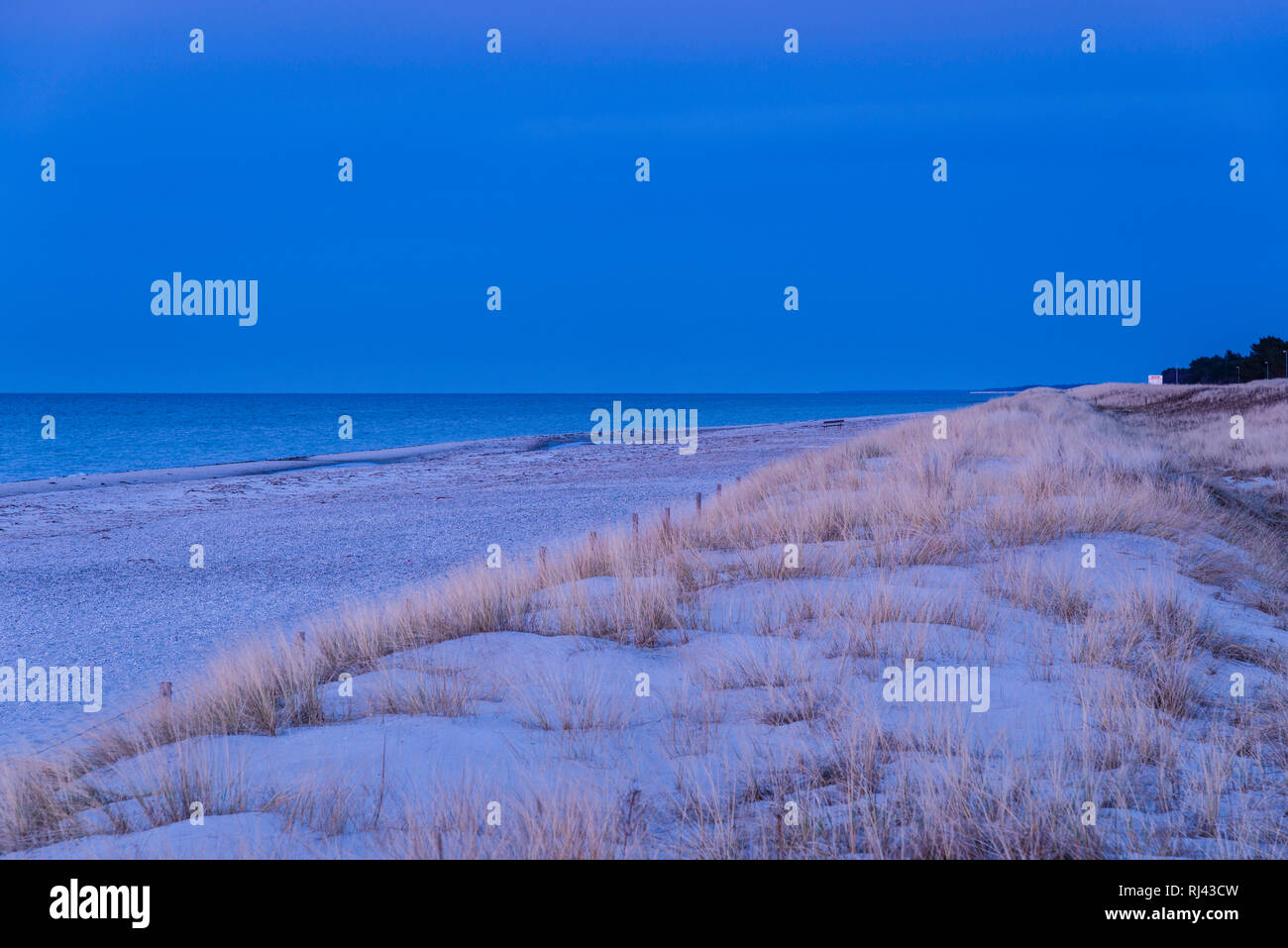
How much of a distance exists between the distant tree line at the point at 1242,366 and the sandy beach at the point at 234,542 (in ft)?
195

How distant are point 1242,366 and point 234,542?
8462cm

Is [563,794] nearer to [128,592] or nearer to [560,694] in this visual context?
[560,694]

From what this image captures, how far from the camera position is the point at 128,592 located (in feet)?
37.4

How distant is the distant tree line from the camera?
68.4 metres

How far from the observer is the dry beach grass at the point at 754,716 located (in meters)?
3.38

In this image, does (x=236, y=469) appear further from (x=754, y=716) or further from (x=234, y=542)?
(x=754, y=716)

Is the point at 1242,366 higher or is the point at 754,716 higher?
the point at 1242,366

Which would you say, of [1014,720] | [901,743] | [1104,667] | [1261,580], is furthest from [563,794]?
[1261,580]

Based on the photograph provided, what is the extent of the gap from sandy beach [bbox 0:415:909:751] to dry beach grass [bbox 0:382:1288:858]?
2441 mm

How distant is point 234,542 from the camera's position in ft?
50.6
